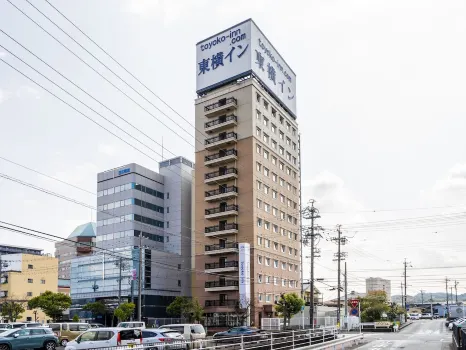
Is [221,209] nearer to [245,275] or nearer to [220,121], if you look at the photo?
[245,275]

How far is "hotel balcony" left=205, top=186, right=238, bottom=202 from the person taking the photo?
269 ft

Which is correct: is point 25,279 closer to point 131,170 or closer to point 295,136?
point 131,170

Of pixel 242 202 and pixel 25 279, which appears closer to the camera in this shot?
pixel 242 202

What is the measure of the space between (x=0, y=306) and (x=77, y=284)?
14.5m

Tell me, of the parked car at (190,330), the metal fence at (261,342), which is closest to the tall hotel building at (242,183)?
the parked car at (190,330)

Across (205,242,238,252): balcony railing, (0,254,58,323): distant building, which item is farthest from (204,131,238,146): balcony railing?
(0,254,58,323): distant building

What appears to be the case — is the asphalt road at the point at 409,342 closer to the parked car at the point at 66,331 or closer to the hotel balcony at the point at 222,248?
the parked car at the point at 66,331

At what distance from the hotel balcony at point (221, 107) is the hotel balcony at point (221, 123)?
1.19 m

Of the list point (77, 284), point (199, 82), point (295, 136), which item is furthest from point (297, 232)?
point (77, 284)

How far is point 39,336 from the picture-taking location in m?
33.5

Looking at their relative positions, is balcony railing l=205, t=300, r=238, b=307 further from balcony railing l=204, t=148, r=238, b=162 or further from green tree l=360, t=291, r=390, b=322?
balcony railing l=204, t=148, r=238, b=162

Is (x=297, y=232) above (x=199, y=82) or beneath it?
beneath

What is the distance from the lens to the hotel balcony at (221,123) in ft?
278

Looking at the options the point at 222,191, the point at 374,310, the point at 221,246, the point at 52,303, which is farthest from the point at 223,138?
the point at 374,310
